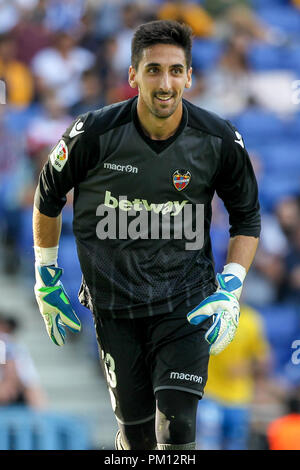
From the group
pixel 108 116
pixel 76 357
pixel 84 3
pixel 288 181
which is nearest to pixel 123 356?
pixel 108 116

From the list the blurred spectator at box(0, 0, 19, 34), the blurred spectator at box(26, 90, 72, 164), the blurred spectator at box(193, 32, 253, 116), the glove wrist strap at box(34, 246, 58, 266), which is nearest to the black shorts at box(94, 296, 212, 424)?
the glove wrist strap at box(34, 246, 58, 266)

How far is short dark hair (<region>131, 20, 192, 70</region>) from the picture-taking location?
14.1ft

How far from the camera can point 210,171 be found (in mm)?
4492

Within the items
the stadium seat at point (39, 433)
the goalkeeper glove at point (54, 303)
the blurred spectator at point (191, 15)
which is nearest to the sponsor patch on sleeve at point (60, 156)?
the goalkeeper glove at point (54, 303)

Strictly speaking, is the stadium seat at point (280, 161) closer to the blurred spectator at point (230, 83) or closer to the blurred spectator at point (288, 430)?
the blurred spectator at point (230, 83)

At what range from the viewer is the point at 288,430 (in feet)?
23.3

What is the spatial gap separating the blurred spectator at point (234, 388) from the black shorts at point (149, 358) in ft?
8.79

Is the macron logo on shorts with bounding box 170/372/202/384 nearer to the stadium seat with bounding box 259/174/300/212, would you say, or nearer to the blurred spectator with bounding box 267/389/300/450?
the blurred spectator with bounding box 267/389/300/450

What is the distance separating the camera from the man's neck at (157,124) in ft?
14.6

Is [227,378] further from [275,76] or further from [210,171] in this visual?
[275,76]

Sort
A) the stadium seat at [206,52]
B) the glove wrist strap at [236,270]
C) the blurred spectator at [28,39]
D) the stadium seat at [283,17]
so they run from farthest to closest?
the stadium seat at [283,17] < the stadium seat at [206,52] < the blurred spectator at [28,39] < the glove wrist strap at [236,270]

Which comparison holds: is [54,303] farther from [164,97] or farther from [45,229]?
[164,97]

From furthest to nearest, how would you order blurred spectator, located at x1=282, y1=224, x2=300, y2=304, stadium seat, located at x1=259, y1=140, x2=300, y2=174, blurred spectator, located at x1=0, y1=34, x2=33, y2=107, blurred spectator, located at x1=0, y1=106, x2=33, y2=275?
stadium seat, located at x1=259, y1=140, x2=300, y2=174, blurred spectator, located at x1=0, y1=34, x2=33, y2=107, blurred spectator, located at x1=282, y1=224, x2=300, y2=304, blurred spectator, located at x1=0, y1=106, x2=33, y2=275

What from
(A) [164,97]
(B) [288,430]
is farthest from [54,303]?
(B) [288,430]
